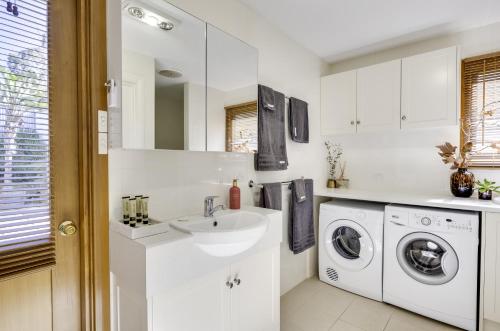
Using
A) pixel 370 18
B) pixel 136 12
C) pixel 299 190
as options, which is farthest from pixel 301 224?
pixel 136 12

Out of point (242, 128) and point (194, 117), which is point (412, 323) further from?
point (194, 117)

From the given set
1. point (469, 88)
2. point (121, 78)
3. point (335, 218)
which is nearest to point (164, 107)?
Result: point (121, 78)

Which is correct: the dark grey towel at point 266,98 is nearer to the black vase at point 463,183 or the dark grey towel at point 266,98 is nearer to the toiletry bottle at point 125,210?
the toiletry bottle at point 125,210

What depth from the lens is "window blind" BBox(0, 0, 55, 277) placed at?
102 centimetres

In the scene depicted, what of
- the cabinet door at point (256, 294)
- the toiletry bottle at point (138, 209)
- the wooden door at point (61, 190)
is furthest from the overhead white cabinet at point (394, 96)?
the wooden door at point (61, 190)

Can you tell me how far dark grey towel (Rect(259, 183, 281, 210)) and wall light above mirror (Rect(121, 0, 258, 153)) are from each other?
364 millimetres

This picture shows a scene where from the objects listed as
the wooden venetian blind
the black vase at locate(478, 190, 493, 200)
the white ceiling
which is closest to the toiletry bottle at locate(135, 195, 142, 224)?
the white ceiling

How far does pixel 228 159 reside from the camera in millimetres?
1866

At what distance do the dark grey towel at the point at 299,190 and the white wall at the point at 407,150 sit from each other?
3.28 ft

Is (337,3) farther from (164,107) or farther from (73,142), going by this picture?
(73,142)

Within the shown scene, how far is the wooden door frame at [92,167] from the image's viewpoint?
1.21 meters

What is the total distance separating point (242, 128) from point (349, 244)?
5.44 feet

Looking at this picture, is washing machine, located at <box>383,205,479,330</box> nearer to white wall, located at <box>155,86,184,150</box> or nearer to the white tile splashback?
the white tile splashback

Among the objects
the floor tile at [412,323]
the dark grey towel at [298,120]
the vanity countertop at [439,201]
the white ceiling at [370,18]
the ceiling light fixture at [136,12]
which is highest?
the white ceiling at [370,18]
